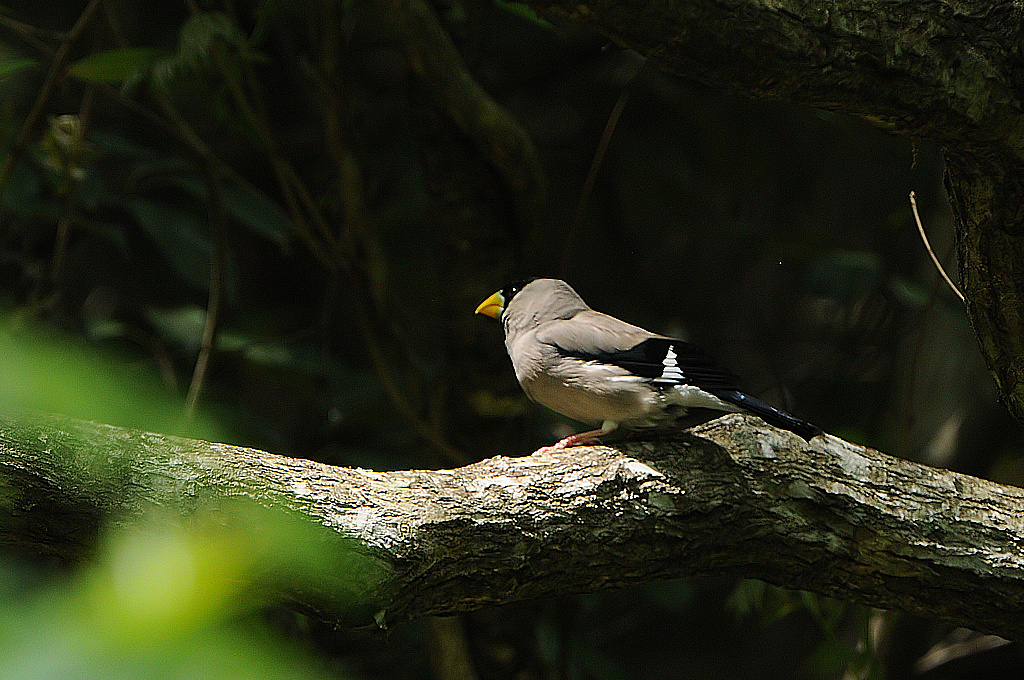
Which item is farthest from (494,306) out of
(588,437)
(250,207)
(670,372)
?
(250,207)

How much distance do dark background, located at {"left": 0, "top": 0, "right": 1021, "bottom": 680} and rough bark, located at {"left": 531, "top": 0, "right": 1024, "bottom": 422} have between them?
0.95 m

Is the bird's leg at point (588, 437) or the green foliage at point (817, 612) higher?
the bird's leg at point (588, 437)

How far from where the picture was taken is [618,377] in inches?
71.1

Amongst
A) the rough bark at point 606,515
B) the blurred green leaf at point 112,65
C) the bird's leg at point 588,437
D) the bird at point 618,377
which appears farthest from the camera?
the blurred green leaf at point 112,65

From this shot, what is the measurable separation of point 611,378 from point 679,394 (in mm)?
146

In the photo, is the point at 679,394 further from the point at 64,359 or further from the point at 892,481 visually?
the point at 64,359

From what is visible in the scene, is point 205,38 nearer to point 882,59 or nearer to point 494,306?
point 494,306

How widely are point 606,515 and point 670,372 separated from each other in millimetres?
358

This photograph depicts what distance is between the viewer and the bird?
5.68 feet

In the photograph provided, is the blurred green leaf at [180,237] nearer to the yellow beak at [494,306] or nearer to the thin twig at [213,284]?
the thin twig at [213,284]

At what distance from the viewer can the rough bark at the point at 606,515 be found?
1.23 meters

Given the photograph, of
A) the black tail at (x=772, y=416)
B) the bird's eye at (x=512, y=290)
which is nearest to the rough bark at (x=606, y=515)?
the black tail at (x=772, y=416)

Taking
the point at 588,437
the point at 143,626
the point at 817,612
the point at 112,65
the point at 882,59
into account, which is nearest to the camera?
the point at 143,626

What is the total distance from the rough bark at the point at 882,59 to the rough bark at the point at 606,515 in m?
0.61
